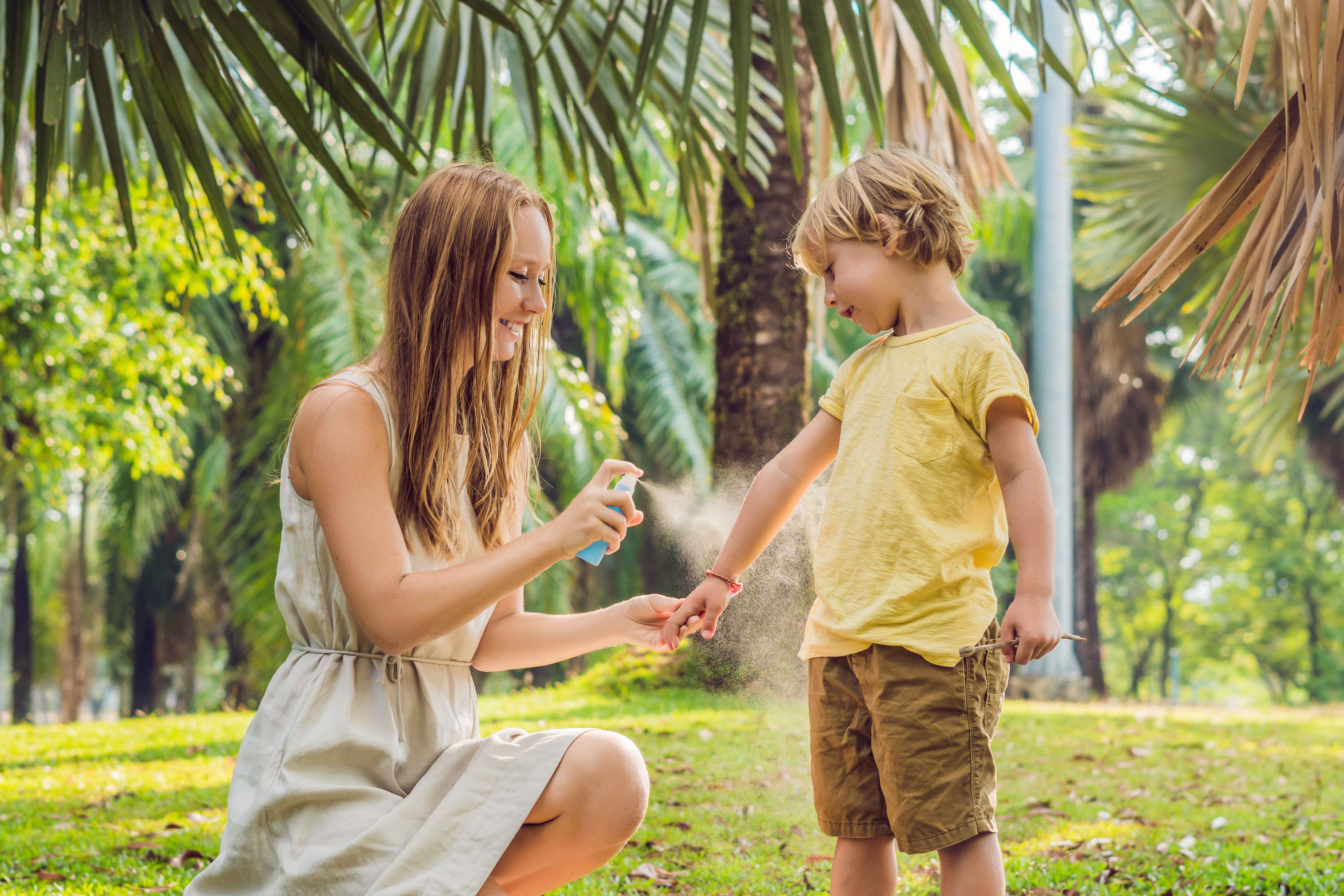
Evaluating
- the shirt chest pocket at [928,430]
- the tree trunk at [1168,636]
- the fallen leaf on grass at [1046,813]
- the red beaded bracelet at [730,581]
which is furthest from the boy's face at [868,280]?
the tree trunk at [1168,636]

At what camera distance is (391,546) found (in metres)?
1.71

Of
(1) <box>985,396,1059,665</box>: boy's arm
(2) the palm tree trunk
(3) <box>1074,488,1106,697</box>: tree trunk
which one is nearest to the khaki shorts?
(1) <box>985,396,1059,665</box>: boy's arm

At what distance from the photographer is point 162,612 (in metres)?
16.0

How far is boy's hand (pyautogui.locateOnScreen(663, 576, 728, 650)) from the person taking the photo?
2057mm

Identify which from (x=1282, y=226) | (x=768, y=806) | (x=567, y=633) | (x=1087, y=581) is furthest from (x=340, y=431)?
(x=1087, y=581)

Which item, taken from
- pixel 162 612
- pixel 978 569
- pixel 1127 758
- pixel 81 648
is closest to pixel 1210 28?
pixel 1127 758

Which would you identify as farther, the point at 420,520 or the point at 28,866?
the point at 28,866

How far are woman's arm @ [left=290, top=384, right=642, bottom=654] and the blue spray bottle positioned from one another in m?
0.02

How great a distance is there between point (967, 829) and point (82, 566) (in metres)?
20.5

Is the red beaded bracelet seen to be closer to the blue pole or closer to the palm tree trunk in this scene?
the palm tree trunk

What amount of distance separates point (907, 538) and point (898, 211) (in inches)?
24.4

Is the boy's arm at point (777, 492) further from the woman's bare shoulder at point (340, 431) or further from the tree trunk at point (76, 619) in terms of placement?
the tree trunk at point (76, 619)

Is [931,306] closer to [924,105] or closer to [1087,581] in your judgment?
[924,105]

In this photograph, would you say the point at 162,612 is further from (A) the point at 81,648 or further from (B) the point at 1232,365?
(B) the point at 1232,365
